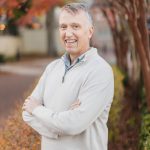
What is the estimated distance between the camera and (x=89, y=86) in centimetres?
323

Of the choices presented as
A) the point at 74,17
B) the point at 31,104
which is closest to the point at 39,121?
the point at 31,104

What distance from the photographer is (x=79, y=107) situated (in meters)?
→ 3.21

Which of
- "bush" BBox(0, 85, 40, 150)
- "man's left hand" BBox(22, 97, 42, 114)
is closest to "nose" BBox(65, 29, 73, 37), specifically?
"man's left hand" BBox(22, 97, 42, 114)

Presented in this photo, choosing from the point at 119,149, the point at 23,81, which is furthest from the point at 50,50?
the point at 119,149

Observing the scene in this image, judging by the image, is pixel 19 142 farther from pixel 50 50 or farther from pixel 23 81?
pixel 50 50

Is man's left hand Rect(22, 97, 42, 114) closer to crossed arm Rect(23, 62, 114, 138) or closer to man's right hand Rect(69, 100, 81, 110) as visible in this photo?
crossed arm Rect(23, 62, 114, 138)

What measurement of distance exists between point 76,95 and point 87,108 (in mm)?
132

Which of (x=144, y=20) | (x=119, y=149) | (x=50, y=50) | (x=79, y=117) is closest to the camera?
(x=79, y=117)

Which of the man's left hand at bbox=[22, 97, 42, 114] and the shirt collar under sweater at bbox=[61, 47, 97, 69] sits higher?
the shirt collar under sweater at bbox=[61, 47, 97, 69]

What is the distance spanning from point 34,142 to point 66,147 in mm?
1803

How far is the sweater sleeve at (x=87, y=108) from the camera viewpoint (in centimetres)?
321

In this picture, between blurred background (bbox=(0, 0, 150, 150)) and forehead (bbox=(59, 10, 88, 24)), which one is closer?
forehead (bbox=(59, 10, 88, 24))

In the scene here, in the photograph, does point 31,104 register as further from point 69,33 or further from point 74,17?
point 74,17

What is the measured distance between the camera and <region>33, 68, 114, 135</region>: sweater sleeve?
3.21 metres
